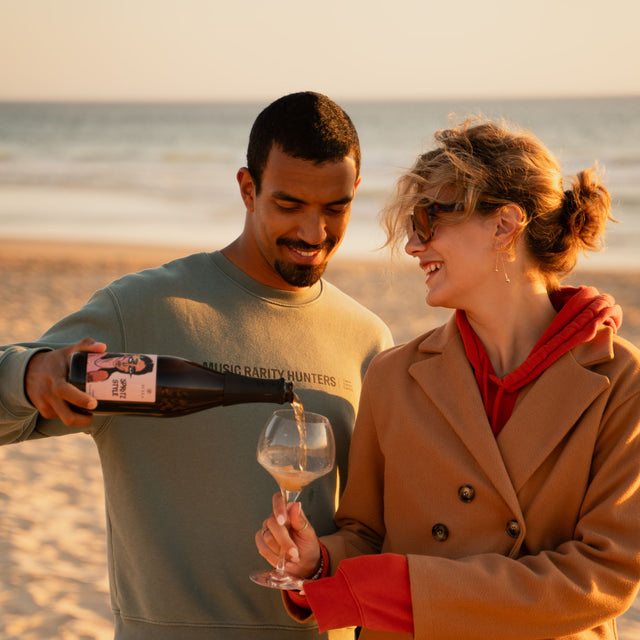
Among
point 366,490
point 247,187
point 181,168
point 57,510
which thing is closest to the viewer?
point 366,490

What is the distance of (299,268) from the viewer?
135 inches

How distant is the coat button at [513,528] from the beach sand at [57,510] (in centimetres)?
108

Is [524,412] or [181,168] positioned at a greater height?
[524,412]

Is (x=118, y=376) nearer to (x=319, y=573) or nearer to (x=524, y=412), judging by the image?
(x=319, y=573)

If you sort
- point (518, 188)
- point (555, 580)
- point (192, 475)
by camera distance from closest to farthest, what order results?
point (555, 580) < point (518, 188) < point (192, 475)

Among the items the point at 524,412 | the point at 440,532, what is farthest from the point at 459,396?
the point at 440,532

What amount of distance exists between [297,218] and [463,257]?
74 centimetres

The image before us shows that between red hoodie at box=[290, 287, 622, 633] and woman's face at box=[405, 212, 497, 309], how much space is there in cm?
21

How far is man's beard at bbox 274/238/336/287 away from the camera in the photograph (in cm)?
344

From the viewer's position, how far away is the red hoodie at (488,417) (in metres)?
2.65

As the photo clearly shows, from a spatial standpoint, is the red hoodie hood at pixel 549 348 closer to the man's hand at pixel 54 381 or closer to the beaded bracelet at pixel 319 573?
the beaded bracelet at pixel 319 573

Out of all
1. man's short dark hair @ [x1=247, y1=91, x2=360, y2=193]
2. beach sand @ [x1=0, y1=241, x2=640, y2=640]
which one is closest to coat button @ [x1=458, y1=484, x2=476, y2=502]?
beach sand @ [x1=0, y1=241, x2=640, y2=640]

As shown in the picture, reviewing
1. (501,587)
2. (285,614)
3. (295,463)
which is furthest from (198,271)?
→ (501,587)

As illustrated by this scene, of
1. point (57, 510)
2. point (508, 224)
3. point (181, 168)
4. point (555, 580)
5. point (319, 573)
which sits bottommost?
point (181, 168)
